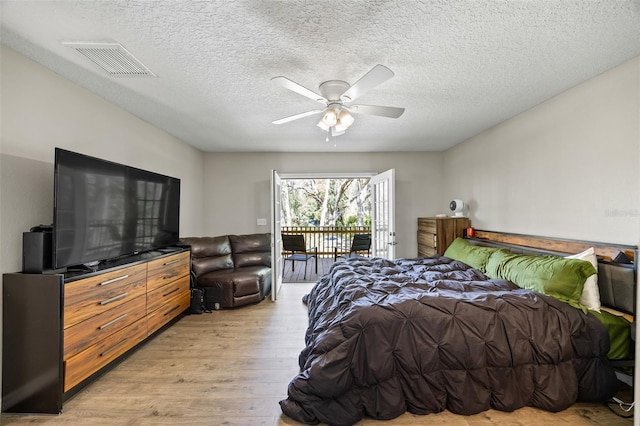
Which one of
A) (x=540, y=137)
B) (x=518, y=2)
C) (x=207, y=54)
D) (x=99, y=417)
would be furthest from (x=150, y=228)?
(x=540, y=137)

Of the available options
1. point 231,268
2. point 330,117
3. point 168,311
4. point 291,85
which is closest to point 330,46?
point 291,85

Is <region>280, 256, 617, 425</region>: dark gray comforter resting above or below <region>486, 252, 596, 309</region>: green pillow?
below

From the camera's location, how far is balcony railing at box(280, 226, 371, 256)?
8.07m

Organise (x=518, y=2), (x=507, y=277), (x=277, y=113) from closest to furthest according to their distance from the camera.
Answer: (x=518, y=2)
(x=507, y=277)
(x=277, y=113)

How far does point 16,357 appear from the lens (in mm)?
1852

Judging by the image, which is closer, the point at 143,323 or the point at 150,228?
the point at 143,323

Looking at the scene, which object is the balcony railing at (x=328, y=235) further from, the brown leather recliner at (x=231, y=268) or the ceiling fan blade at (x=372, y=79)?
the ceiling fan blade at (x=372, y=79)

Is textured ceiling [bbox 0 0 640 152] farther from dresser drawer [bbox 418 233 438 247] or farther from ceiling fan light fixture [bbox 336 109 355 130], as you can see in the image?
dresser drawer [bbox 418 233 438 247]

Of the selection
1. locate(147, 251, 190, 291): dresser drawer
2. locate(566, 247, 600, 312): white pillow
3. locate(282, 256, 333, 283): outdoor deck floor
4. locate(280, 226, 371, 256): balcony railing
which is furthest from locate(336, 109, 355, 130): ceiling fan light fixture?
locate(280, 226, 371, 256): balcony railing

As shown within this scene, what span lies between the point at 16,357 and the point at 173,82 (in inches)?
89.8

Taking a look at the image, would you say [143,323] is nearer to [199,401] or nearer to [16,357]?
[16,357]

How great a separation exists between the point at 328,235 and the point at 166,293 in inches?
220

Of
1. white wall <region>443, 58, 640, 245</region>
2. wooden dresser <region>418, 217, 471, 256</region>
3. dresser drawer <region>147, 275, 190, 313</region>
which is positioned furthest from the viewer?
wooden dresser <region>418, 217, 471, 256</region>

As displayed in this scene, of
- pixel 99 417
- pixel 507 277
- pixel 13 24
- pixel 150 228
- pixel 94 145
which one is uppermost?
pixel 13 24
